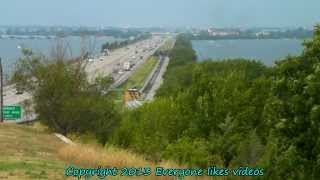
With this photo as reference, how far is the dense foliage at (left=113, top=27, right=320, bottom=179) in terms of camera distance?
14031 mm

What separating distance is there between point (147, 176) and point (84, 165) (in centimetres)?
265

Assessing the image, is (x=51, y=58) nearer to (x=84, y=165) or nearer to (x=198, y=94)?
(x=198, y=94)

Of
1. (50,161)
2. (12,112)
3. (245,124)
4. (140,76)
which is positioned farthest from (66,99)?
(140,76)

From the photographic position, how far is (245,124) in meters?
32.0

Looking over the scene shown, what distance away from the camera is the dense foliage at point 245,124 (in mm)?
14031

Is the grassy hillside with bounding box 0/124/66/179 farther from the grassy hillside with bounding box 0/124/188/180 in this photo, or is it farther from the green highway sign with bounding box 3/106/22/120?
the green highway sign with bounding box 3/106/22/120

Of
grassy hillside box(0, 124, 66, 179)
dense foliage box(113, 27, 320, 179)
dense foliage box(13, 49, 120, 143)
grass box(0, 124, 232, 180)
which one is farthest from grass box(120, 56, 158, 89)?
grass box(0, 124, 232, 180)

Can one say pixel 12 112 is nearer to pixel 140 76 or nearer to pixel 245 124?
pixel 245 124

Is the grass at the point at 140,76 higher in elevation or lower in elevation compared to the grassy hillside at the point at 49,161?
lower

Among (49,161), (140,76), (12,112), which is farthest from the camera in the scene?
(140,76)

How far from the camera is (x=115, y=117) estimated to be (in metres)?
38.9

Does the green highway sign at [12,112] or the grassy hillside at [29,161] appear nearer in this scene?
the grassy hillside at [29,161]

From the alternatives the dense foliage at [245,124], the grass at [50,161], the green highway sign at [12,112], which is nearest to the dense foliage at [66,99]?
the dense foliage at [245,124]

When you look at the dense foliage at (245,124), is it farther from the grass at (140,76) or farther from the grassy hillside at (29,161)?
the grass at (140,76)
